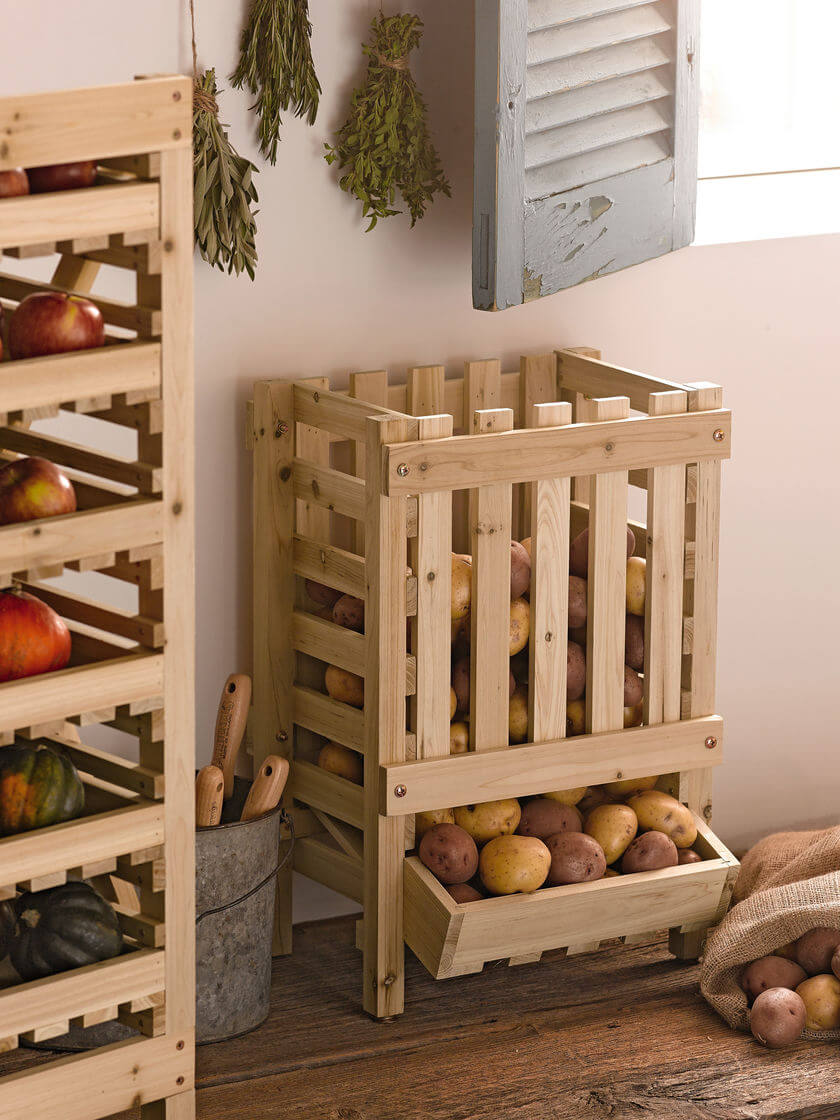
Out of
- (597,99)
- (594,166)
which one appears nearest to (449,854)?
(594,166)

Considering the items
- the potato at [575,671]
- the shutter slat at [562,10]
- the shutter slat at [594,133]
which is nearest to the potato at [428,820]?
the potato at [575,671]

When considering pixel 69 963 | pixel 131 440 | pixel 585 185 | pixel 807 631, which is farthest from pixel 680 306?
pixel 69 963

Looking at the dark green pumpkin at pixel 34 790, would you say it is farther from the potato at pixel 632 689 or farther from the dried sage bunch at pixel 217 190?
the potato at pixel 632 689

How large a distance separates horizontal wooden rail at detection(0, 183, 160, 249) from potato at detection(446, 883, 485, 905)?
4.14ft

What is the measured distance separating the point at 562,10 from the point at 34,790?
1.59m

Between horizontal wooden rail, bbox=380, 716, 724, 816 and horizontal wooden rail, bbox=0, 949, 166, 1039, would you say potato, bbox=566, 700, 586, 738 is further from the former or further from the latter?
horizontal wooden rail, bbox=0, 949, 166, 1039

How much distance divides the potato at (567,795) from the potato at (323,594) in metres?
0.52

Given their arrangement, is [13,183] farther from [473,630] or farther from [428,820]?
[428,820]

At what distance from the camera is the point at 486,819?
2.78 meters

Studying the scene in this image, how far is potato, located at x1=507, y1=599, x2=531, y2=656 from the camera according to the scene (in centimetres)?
279

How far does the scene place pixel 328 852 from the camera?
298cm

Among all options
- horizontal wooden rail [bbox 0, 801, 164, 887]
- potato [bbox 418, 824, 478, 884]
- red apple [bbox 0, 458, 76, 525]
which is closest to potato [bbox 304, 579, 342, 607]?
potato [bbox 418, 824, 478, 884]

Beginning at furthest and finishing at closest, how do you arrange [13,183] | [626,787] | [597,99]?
[626,787] < [597,99] < [13,183]

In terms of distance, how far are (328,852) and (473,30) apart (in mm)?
1547
